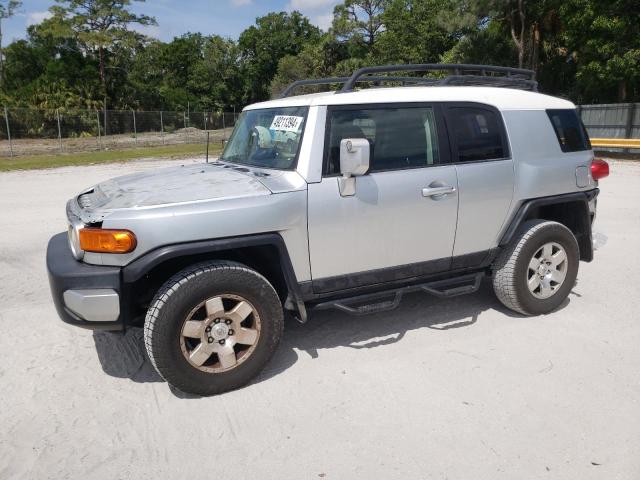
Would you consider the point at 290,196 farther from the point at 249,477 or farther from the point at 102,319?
the point at 249,477

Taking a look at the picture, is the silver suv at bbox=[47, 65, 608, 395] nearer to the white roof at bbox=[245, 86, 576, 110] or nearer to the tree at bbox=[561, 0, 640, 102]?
the white roof at bbox=[245, 86, 576, 110]

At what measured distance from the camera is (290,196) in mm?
3354

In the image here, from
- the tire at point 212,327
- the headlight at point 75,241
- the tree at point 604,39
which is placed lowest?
the tire at point 212,327

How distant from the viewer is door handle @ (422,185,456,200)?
3.75 metres

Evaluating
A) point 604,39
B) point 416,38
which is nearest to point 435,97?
point 604,39

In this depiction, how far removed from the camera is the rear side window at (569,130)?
4.42 metres

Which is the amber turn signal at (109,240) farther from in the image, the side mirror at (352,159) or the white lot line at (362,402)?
the side mirror at (352,159)

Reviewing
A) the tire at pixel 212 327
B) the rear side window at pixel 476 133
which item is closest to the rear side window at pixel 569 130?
A: the rear side window at pixel 476 133

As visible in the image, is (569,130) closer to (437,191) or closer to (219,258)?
(437,191)

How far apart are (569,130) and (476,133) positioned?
1.07 m

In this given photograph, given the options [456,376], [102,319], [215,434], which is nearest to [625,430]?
[456,376]

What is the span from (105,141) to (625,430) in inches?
1209

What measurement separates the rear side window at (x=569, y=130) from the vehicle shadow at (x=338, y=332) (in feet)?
4.58

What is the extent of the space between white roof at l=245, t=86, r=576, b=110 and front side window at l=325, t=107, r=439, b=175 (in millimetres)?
76
